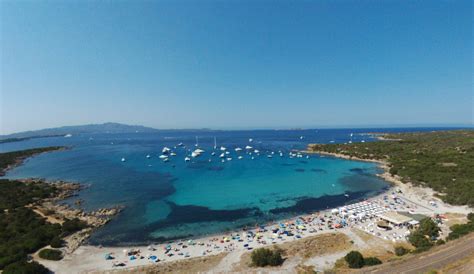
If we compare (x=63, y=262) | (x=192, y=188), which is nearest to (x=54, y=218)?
(x=63, y=262)

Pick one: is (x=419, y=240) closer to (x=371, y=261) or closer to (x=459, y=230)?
(x=459, y=230)

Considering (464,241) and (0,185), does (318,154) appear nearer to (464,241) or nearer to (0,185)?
(464,241)

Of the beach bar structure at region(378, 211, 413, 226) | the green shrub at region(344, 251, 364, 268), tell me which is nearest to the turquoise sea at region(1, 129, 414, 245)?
Answer: the beach bar structure at region(378, 211, 413, 226)

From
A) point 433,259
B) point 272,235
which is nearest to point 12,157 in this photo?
point 272,235

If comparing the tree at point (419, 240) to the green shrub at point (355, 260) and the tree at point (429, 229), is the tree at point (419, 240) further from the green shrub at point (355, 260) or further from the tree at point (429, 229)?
the green shrub at point (355, 260)

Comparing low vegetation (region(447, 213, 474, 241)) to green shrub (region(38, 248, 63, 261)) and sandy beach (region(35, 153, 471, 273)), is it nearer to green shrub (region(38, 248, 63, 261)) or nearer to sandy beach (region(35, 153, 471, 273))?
sandy beach (region(35, 153, 471, 273))

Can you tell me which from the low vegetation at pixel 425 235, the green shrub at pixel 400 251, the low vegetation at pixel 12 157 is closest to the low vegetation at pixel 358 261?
the green shrub at pixel 400 251
